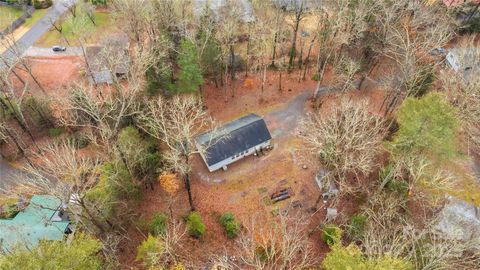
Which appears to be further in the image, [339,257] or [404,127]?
[404,127]

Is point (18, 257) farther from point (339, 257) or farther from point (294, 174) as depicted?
point (294, 174)

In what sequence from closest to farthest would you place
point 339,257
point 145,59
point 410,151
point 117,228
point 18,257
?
point 18,257 < point 339,257 < point 410,151 < point 117,228 < point 145,59

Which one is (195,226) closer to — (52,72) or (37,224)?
(37,224)

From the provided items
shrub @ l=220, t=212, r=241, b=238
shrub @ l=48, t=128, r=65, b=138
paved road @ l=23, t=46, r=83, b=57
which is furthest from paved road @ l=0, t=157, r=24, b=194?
shrub @ l=220, t=212, r=241, b=238

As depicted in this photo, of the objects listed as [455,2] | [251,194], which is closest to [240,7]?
[251,194]

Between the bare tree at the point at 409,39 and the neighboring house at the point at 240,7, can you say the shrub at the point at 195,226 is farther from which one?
the neighboring house at the point at 240,7

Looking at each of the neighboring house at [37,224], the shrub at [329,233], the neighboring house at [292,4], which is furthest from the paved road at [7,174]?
the neighboring house at [292,4]

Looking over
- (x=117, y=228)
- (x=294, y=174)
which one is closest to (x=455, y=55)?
(x=294, y=174)
